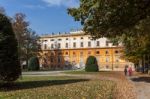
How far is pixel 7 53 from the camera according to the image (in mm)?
24828

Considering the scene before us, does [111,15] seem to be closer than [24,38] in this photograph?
Yes

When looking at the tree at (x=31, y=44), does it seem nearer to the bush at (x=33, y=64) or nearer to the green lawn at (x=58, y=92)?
the bush at (x=33, y=64)

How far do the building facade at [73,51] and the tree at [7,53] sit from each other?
4158 inches

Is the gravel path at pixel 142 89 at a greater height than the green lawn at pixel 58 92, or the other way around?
the green lawn at pixel 58 92

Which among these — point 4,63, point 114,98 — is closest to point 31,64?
point 4,63

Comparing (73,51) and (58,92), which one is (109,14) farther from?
(73,51)

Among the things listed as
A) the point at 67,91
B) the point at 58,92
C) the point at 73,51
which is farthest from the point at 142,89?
the point at 73,51

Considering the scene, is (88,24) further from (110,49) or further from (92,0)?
(110,49)

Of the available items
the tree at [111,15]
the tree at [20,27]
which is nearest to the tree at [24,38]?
the tree at [20,27]

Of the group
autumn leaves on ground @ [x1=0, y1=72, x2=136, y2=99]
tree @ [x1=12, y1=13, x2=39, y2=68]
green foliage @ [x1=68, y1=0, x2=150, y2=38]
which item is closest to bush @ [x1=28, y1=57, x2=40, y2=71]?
tree @ [x1=12, y1=13, x2=39, y2=68]

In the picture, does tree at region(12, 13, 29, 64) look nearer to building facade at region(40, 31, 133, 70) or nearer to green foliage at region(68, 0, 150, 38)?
building facade at region(40, 31, 133, 70)

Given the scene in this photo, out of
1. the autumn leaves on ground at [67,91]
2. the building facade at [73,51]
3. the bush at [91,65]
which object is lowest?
the autumn leaves on ground at [67,91]

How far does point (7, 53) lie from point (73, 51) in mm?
114976

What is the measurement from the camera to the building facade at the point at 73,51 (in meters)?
132
